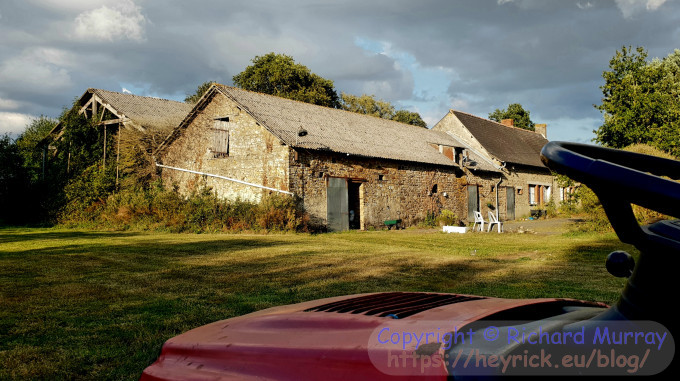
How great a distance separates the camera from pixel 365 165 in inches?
808

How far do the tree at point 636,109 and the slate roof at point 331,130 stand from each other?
8315 mm

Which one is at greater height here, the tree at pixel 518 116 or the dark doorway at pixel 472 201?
the tree at pixel 518 116

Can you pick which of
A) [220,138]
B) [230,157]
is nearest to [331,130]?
[230,157]

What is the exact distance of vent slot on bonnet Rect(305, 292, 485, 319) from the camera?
5.05 feet

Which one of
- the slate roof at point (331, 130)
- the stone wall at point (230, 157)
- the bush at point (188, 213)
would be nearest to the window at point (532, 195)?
the slate roof at point (331, 130)

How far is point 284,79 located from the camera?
3916 cm

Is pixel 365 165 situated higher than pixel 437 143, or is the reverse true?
pixel 437 143

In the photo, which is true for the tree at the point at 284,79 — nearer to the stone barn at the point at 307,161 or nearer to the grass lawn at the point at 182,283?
the stone barn at the point at 307,161

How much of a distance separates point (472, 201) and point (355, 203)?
31.1 feet

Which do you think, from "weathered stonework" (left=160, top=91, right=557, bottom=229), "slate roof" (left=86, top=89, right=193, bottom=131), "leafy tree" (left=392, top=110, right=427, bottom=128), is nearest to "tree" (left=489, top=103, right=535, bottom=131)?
"leafy tree" (left=392, top=110, right=427, bottom=128)

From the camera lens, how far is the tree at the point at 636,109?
1778 cm

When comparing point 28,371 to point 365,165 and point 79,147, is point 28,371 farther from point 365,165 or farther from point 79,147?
point 79,147

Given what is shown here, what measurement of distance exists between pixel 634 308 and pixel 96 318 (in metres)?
5.05

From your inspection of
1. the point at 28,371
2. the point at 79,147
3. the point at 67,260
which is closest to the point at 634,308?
the point at 28,371
